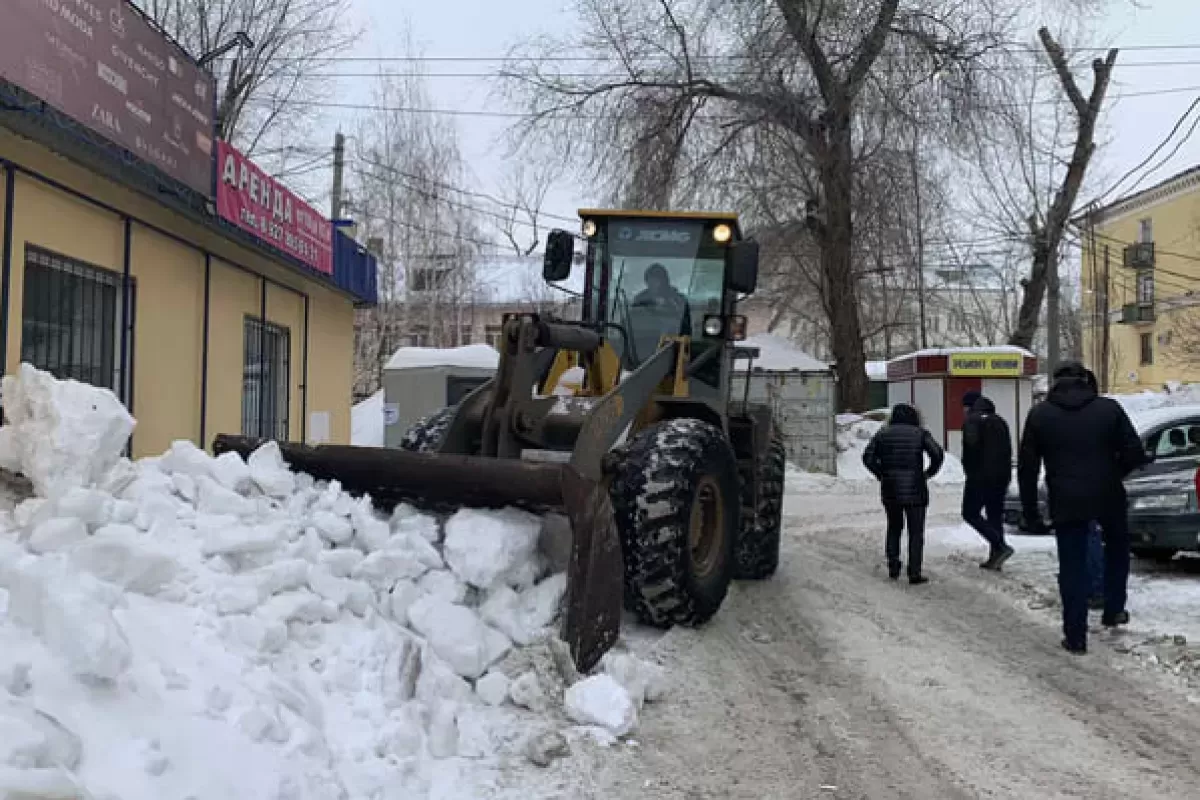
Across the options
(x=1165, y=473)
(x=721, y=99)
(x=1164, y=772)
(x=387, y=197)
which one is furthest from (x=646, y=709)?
(x=387, y=197)

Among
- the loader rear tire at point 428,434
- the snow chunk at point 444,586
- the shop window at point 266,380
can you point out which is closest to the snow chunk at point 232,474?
the snow chunk at point 444,586

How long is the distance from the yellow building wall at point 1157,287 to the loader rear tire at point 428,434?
122 ft

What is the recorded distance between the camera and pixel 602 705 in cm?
424

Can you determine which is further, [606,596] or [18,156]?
[18,156]

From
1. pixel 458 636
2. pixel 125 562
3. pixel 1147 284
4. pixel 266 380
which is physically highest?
pixel 1147 284

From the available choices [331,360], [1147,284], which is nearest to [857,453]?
[331,360]

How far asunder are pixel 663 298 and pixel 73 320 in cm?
511

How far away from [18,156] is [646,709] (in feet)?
20.8

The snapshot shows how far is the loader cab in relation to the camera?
732 centimetres

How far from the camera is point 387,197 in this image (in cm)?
2994

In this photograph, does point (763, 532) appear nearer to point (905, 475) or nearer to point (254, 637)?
point (905, 475)

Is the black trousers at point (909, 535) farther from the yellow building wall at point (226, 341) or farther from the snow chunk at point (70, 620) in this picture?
the yellow building wall at point (226, 341)

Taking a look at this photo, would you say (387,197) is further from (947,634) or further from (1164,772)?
(1164,772)

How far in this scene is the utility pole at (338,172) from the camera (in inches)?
994
